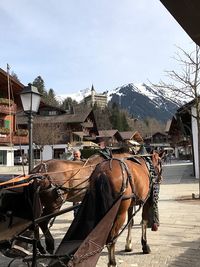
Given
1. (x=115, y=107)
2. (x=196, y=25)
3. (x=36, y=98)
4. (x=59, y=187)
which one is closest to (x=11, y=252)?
(x=59, y=187)

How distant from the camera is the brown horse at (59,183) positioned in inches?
257

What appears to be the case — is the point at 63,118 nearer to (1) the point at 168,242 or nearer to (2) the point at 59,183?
(1) the point at 168,242

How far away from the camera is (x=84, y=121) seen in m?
74.5

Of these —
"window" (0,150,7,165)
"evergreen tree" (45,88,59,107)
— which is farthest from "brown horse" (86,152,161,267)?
"evergreen tree" (45,88,59,107)

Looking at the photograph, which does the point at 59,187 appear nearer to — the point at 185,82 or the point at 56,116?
the point at 185,82

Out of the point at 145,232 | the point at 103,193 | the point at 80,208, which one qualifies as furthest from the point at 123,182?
the point at 145,232

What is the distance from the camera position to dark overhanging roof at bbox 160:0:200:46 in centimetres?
358

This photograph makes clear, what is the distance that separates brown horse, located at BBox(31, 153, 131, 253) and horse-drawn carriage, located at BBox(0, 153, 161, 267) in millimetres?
16

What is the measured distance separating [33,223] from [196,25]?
10.5 feet

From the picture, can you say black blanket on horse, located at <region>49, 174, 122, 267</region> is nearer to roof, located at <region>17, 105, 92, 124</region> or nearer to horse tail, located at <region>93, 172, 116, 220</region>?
horse tail, located at <region>93, 172, 116, 220</region>

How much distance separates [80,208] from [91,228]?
33 centimetres

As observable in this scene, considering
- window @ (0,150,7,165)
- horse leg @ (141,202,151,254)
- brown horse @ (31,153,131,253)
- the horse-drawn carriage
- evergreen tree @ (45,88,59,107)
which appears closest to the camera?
the horse-drawn carriage

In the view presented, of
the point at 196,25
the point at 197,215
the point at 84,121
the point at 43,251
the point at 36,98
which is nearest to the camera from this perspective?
the point at 196,25

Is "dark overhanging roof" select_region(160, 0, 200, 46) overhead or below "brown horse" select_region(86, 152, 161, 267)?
overhead
